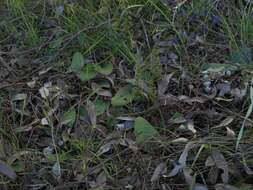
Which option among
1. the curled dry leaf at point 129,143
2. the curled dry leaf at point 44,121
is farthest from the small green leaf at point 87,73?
the curled dry leaf at point 129,143

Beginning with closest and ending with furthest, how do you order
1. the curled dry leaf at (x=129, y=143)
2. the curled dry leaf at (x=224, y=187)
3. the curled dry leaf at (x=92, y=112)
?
the curled dry leaf at (x=224, y=187)
the curled dry leaf at (x=129, y=143)
the curled dry leaf at (x=92, y=112)

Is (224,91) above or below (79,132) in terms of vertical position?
above

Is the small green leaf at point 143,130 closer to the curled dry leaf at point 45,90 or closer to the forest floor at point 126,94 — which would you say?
the forest floor at point 126,94

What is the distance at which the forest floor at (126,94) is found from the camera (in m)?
1.54

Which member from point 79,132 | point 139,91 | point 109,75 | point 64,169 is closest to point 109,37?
point 109,75

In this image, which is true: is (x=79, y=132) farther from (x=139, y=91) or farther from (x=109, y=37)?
(x=109, y=37)

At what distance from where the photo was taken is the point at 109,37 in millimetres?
1928

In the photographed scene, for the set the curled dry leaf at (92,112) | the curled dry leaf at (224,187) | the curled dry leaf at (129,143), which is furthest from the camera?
the curled dry leaf at (92,112)

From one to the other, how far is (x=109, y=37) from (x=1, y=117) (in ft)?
1.67

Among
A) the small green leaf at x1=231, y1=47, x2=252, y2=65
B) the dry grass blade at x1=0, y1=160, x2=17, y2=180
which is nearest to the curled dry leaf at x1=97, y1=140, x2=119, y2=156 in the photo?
the dry grass blade at x1=0, y1=160, x2=17, y2=180

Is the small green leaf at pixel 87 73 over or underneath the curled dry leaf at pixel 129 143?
over

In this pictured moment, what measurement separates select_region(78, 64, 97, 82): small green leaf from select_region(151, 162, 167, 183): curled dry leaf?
45 centimetres

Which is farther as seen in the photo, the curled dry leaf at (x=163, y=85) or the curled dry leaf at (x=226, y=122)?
the curled dry leaf at (x=163, y=85)

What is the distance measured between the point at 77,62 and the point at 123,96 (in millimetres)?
247
